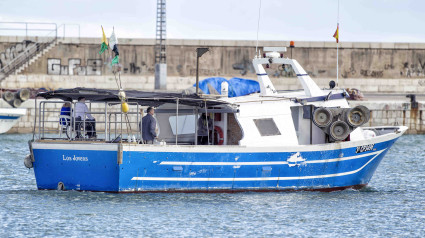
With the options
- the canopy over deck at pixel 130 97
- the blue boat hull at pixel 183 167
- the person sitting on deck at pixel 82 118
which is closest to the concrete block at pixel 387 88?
the blue boat hull at pixel 183 167

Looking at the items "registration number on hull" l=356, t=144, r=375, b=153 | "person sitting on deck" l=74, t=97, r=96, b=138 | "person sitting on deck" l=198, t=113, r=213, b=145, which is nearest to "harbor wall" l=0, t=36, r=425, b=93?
"registration number on hull" l=356, t=144, r=375, b=153

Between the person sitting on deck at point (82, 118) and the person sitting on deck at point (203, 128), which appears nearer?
the person sitting on deck at point (82, 118)

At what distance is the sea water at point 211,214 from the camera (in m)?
19.8

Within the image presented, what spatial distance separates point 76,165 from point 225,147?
358 centimetres

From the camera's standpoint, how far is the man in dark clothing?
22609 mm

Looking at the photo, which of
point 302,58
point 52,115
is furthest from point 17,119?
point 302,58

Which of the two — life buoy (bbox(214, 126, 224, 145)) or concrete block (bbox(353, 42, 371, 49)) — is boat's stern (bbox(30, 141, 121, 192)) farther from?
concrete block (bbox(353, 42, 371, 49))

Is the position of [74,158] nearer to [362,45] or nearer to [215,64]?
[215,64]

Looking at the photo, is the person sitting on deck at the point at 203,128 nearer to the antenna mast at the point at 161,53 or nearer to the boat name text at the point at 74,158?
the boat name text at the point at 74,158

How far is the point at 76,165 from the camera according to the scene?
22266 mm

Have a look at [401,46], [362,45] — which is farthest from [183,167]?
[401,46]

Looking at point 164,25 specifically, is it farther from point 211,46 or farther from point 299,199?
point 299,199

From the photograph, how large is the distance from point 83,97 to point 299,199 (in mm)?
5885

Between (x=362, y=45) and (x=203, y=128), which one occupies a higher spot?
(x=362, y=45)
